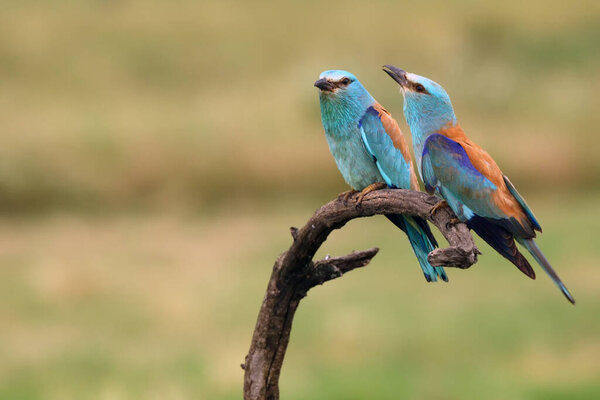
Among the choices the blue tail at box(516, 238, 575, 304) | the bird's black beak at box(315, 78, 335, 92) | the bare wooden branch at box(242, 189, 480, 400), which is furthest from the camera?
the bird's black beak at box(315, 78, 335, 92)

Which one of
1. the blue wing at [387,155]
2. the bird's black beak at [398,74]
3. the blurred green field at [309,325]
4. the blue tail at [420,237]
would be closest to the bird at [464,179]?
the bird's black beak at [398,74]

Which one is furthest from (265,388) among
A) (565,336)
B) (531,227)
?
(565,336)

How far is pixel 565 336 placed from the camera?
6.68 meters

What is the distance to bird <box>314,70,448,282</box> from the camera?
12.0ft

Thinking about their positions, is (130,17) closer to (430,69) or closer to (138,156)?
(138,156)

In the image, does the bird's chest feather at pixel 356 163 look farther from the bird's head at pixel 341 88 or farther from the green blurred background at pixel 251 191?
the green blurred background at pixel 251 191

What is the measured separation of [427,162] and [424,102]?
8.0 inches

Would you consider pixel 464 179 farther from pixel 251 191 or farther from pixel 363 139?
pixel 251 191

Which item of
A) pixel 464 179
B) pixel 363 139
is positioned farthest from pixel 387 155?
pixel 464 179

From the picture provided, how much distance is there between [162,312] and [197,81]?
413 cm

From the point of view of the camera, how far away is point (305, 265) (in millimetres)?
3400

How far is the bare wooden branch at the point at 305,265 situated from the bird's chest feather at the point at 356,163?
1.43ft

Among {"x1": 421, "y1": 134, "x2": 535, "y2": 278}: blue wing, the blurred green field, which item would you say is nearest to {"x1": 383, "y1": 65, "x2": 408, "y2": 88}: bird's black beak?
{"x1": 421, "y1": 134, "x2": 535, "y2": 278}: blue wing

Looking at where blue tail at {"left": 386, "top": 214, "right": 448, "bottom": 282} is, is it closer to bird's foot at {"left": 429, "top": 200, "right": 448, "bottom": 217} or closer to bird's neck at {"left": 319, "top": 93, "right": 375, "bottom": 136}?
bird's foot at {"left": 429, "top": 200, "right": 448, "bottom": 217}
